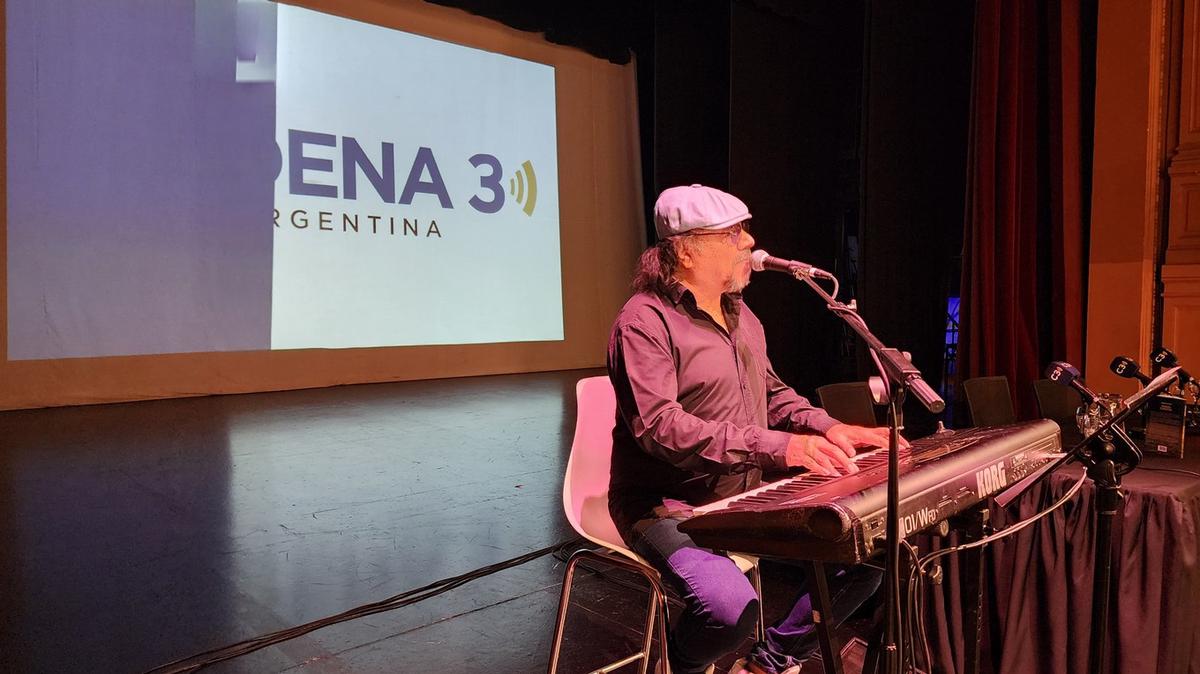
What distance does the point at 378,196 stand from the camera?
736cm

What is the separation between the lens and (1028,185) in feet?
15.4

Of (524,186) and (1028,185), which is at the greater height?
(524,186)

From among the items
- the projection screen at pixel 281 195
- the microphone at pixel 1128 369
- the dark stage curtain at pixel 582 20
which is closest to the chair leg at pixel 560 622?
the microphone at pixel 1128 369

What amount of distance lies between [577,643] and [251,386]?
564cm

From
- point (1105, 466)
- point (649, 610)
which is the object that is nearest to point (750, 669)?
point (649, 610)

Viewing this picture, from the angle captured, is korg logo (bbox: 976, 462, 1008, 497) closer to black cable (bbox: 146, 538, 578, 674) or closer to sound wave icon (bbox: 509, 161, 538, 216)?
black cable (bbox: 146, 538, 578, 674)

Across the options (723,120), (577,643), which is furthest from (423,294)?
(577,643)

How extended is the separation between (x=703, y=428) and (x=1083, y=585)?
1120 mm

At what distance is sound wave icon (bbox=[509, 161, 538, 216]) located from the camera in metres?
8.40

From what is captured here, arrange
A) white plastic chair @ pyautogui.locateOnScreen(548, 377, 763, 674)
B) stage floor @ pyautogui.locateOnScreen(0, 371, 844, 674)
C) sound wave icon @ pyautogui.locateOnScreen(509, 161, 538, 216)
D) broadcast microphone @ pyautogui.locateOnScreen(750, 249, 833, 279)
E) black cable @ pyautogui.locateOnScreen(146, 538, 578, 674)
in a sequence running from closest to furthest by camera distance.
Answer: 1. broadcast microphone @ pyautogui.locateOnScreen(750, 249, 833, 279)
2. white plastic chair @ pyautogui.locateOnScreen(548, 377, 763, 674)
3. black cable @ pyautogui.locateOnScreen(146, 538, 578, 674)
4. stage floor @ pyautogui.locateOnScreen(0, 371, 844, 674)
5. sound wave icon @ pyautogui.locateOnScreen(509, 161, 538, 216)

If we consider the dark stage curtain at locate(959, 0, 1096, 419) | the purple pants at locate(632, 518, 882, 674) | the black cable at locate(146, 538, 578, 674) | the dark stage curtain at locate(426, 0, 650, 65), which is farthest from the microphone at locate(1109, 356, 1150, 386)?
the dark stage curtain at locate(426, 0, 650, 65)

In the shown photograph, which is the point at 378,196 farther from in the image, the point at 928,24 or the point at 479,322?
the point at 928,24

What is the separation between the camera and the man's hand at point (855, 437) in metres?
1.54

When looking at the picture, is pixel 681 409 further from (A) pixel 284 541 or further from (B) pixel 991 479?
(A) pixel 284 541
